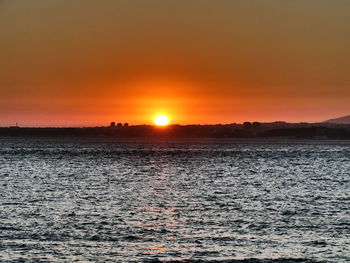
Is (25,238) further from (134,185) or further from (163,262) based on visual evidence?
(134,185)

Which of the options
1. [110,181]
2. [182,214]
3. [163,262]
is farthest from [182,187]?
[163,262]

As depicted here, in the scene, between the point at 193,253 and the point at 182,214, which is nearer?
the point at 193,253

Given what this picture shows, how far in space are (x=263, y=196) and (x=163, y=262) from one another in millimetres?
29077

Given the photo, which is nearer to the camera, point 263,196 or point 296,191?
point 263,196

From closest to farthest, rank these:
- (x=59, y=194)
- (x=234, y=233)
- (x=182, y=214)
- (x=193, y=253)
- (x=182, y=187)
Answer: (x=193, y=253) → (x=234, y=233) → (x=182, y=214) → (x=59, y=194) → (x=182, y=187)

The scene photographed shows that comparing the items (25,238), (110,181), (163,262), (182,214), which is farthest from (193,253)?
(110,181)

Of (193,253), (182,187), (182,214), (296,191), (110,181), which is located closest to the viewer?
(193,253)

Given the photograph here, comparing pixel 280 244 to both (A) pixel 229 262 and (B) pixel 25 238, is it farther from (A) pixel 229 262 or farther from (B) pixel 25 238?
(B) pixel 25 238

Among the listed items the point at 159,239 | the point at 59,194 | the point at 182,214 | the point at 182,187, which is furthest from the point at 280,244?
the point at 182,187

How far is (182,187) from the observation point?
64.1 m

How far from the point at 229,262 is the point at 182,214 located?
49.8ft

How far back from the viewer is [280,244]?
102 ft

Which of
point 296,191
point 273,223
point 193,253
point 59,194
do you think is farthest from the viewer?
point 296,191

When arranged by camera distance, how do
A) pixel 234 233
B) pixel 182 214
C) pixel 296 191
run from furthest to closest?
1. pixel 296 191
2. pixel 182 214
3. pixel 234 233
